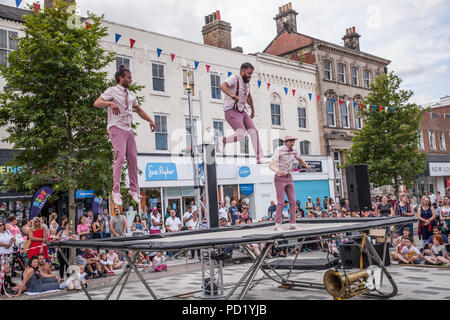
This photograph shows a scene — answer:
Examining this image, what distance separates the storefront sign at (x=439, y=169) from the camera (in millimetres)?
35344

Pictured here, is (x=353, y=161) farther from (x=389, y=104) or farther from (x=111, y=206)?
(x=111, y=206)

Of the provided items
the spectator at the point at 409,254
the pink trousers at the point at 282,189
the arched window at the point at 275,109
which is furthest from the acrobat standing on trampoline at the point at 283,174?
the arched window at the point at 275,109

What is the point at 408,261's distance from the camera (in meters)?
11.1

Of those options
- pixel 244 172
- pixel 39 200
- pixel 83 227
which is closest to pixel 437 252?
pixel 83 227

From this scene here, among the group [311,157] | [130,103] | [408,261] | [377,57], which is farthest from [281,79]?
[130,103]

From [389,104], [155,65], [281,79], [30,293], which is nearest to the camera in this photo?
[30,293]

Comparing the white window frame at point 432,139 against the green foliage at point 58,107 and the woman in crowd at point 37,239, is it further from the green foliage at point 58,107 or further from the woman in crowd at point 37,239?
the woman in crowd at point 37,239

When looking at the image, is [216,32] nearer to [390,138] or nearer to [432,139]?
[390,138]

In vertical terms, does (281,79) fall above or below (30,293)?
above

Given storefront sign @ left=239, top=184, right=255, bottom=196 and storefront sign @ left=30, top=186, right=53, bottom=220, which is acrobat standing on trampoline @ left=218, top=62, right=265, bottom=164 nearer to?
→ storefront sign @ left=30, top=186, right=53, bottom=220

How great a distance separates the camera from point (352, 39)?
3231 centimetres

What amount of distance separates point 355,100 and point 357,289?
2448cm

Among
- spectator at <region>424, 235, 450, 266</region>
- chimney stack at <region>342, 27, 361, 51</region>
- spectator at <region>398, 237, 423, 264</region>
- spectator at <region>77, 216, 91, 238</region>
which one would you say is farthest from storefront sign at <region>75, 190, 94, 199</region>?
chimney stack at <region>342, 27, 361, 51</region>

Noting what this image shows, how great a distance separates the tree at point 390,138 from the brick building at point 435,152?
1245cm
